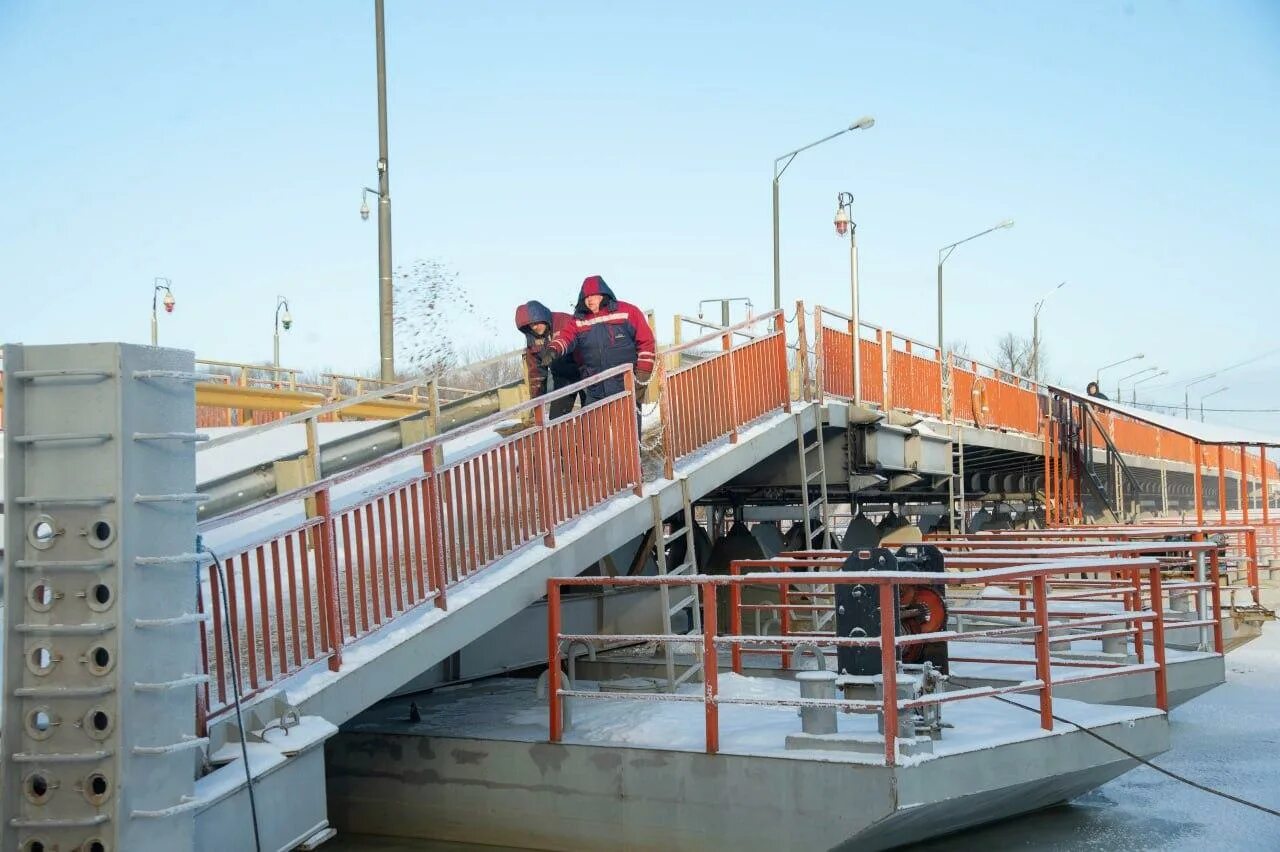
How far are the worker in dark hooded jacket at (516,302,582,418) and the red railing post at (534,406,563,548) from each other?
2064mm

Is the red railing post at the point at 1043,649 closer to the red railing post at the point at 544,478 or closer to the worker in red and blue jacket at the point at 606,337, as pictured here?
the red railing post at the point at 544,478

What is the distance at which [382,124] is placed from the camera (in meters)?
21.3

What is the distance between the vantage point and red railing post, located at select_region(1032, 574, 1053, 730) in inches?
325

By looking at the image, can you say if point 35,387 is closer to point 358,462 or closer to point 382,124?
point 358,462

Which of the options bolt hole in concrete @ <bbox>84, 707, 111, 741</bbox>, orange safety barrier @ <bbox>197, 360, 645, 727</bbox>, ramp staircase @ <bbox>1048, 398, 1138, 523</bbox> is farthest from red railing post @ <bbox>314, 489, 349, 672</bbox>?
ramp staircase @ <bbox>1048, 398, 1138, 523</bbox>

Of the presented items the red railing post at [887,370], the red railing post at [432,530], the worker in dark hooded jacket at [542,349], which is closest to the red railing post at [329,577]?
the red railing post at [432,530]

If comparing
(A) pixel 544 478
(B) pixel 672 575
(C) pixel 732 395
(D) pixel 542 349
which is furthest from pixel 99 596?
(C) pixel 732 395

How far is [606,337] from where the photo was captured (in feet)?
39.7

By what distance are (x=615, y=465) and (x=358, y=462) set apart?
12.8 feet

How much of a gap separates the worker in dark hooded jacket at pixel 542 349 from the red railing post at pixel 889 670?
5465mm

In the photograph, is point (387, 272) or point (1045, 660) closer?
point (1045, 660)

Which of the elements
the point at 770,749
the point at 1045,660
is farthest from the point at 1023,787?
the point at 770,749

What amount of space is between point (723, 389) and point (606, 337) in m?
1.98

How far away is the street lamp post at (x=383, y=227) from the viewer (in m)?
20.8
